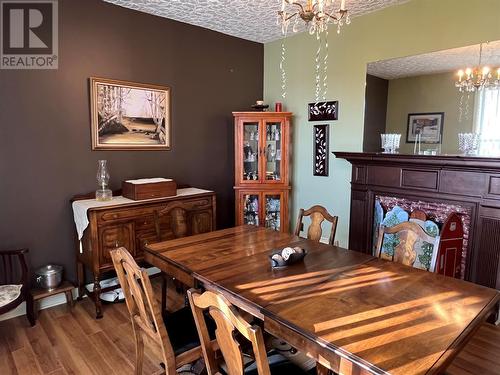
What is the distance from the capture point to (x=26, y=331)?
2.57 metres

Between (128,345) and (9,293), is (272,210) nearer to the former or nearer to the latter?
(128,345)

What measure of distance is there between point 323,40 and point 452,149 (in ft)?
6.06

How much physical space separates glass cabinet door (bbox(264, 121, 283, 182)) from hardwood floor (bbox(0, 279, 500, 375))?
2.23 meters

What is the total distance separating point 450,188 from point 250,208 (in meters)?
2.16

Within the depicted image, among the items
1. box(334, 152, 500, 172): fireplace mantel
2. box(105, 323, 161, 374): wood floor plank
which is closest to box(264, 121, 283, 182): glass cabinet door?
box(334, 152, 500, 172): fireplace mantel

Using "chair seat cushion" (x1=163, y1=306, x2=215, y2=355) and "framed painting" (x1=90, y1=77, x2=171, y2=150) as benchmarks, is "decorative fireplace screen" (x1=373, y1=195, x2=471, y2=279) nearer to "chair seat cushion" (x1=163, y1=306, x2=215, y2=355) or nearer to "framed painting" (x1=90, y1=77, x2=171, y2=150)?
"chair seat cushion" (x1=163, y1=306, x2=215, y2=355)

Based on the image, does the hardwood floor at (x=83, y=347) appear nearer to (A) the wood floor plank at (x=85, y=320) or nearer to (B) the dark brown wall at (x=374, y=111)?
(A) the wood floor plank at (x=85, y=320)

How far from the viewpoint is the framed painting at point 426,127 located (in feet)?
10.0

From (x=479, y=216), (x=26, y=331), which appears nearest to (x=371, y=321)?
(x=479, y=216)

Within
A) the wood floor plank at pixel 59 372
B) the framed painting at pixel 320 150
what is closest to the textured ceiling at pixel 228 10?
the framed painting at pixel 320 150

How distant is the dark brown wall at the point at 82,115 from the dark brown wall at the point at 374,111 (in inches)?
68.4

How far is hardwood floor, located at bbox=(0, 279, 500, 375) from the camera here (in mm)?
2143

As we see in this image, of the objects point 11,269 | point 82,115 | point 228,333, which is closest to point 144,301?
point 228,333

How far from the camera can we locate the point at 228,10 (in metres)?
3.34
